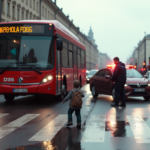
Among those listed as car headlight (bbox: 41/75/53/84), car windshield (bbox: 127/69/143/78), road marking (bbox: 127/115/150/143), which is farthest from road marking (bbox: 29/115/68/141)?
car windshield (bbox: 127/69/143/78)

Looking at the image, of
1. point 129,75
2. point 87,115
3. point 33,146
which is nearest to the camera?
point 33,146

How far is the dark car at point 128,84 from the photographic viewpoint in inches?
534

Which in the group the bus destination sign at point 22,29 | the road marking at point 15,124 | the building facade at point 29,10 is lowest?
the road marking at point 15,124

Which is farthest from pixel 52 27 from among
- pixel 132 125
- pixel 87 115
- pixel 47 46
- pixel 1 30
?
pixel 132 125

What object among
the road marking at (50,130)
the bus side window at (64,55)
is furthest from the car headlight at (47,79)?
the road marking at (50,130)

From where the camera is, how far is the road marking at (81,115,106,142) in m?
5.86

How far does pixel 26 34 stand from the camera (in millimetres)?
11891

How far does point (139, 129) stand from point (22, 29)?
6597 mm

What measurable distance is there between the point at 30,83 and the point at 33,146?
6434 millimetres

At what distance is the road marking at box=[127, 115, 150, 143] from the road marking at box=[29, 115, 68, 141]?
5.10ft

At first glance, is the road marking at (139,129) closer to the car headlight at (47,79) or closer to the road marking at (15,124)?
the road marking at (15,124)

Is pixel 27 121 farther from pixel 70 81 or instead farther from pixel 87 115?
pixel 70 81

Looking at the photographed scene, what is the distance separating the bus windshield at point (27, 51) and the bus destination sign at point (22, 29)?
238mm

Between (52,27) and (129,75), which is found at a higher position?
(52,27)
